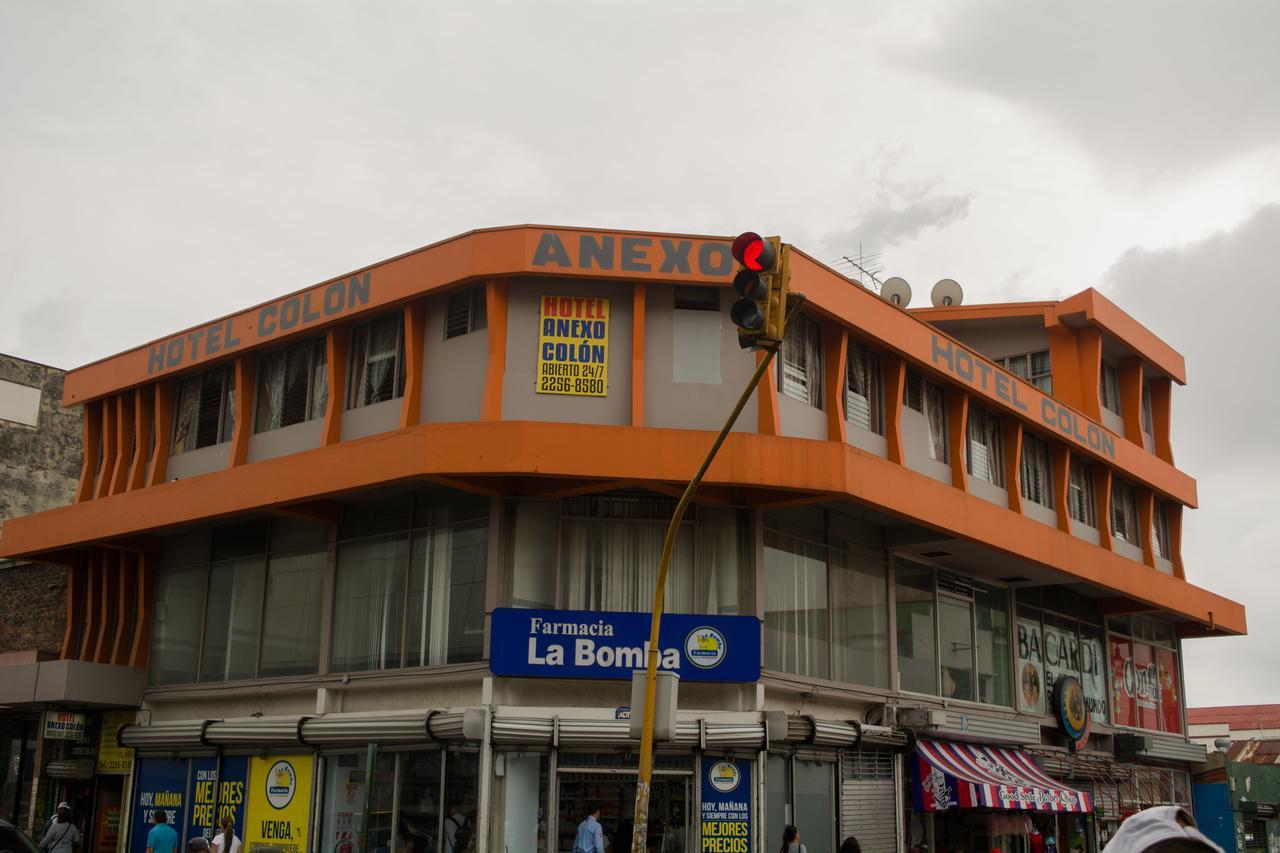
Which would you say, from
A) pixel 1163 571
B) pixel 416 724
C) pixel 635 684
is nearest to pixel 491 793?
pixel 416 724

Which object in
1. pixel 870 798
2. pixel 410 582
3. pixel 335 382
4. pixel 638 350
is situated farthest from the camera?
pixel 335 382

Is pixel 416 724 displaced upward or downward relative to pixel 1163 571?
→ downward

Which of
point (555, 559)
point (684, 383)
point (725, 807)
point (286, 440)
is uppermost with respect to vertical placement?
point (684, 383)

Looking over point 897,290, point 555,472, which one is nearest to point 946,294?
point 897,290

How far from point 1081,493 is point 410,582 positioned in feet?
56.9

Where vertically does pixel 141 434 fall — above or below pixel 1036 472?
below

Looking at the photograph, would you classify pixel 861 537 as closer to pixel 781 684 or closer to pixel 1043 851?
Result: pixel 781 684

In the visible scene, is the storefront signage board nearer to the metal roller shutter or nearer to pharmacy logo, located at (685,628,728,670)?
pharmacy logo, located at (685,628,728,670)

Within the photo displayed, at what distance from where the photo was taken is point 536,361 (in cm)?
2252

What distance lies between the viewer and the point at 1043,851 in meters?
29.0

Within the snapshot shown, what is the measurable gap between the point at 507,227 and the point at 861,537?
875 cm

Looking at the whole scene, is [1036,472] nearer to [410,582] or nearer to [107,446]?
[410,582]

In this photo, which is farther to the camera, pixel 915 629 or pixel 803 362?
pixel 915 629

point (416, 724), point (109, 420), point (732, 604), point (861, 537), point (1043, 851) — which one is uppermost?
point (109, 420)
